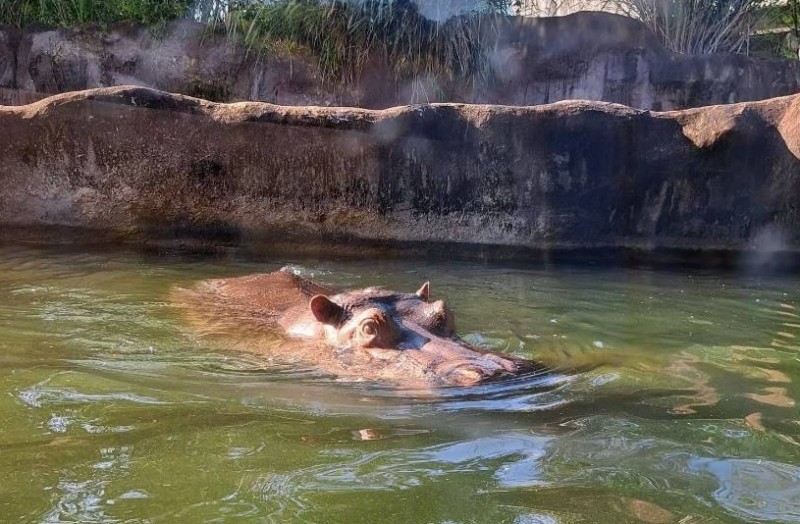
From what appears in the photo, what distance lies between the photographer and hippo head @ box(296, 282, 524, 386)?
3.96 metres

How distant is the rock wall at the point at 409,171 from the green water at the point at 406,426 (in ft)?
6.74

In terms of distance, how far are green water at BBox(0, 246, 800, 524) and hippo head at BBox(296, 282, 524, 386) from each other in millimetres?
187

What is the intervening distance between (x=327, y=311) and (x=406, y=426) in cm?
166

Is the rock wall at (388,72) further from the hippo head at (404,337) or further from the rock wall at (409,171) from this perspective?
the hippo head at (404,337)

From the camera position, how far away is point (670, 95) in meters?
12.0

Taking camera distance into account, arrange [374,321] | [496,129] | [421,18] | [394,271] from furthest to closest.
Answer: [421,18], [496,129], [394,271], [374,321]

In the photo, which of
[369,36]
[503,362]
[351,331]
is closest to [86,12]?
Answer: [369,36]

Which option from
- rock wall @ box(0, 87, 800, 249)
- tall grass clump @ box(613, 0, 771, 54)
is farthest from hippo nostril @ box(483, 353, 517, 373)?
tall grass clump @ box(613, 0, 771, 54)

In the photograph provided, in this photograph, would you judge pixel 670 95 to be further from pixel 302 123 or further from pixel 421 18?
pixel 302 123

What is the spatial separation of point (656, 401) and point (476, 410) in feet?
2.56

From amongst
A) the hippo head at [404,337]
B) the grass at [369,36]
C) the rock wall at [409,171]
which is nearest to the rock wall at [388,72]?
→ the grass at [369,36]

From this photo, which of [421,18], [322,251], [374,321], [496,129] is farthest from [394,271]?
[421,18]

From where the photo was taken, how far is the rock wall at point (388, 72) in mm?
11977

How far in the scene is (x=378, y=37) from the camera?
11.9 metres
